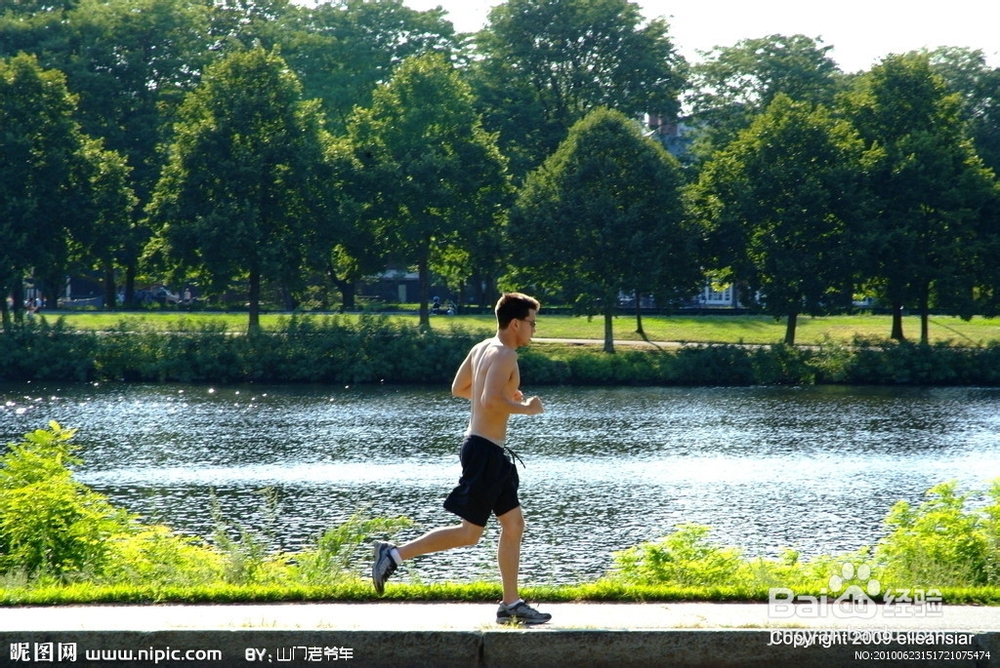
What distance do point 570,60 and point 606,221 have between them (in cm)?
2069

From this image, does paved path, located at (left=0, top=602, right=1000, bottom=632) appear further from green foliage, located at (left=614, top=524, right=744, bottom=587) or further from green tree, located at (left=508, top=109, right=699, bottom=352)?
green tree, located at (left=508, top=109, right=699, bottom=352)

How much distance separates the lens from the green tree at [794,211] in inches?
2034

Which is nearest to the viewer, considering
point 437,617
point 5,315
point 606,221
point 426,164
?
point 437,617

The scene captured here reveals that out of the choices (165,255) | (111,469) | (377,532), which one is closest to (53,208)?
(165,255)

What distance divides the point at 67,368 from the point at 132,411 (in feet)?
39.2

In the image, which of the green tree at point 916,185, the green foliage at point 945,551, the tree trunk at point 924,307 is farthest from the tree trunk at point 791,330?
Result: the green foliage at point 945,551

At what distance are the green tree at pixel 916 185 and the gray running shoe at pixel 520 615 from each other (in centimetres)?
4552

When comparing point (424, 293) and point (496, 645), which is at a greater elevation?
point (424, 293)

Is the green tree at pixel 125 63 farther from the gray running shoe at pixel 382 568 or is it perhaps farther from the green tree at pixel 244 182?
the gray running shoe at pixel 382 568

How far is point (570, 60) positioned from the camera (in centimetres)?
6994

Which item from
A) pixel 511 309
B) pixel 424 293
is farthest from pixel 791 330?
pixel 511 309

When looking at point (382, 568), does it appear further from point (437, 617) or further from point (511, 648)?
point (511, 648)

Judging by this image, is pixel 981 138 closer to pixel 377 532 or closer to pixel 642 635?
pixel 377 532

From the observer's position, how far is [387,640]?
7.37 metres
